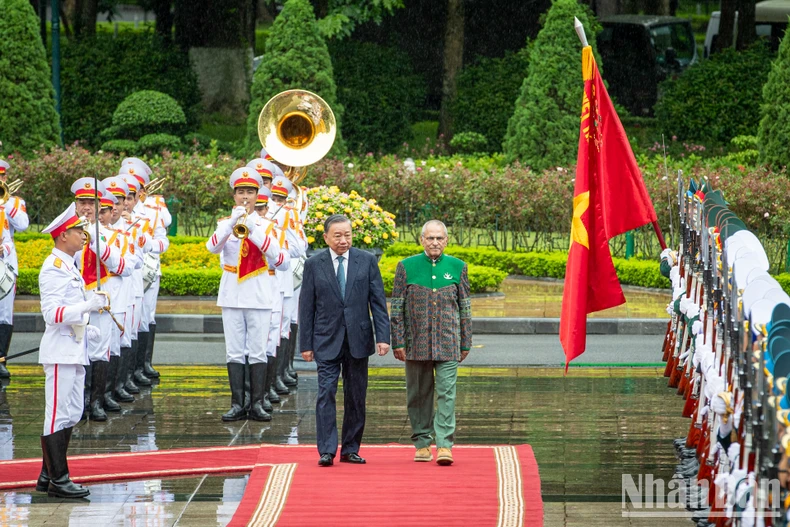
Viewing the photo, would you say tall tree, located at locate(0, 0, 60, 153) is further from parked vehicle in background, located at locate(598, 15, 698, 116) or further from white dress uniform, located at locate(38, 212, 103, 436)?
white dress uniform, located at locate(38, 212, 103, 436)

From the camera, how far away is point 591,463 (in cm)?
985

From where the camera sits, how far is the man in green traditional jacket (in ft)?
31.2

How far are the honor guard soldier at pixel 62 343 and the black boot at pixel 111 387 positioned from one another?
113 inches

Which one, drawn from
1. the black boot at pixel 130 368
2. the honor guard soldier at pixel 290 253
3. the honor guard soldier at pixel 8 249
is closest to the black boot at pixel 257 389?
the honor guard soldier at pixel 290 253

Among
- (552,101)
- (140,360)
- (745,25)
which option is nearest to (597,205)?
(140,360)

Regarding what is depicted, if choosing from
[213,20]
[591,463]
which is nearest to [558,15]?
[213,20]

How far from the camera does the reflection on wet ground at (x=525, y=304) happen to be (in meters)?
17.6

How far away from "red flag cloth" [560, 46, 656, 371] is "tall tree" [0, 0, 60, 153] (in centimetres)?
1700

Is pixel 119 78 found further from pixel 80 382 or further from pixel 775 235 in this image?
pixel 80 382

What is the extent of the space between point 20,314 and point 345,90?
1577 cm

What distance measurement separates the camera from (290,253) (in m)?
12.6

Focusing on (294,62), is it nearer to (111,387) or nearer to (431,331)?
(111,387)

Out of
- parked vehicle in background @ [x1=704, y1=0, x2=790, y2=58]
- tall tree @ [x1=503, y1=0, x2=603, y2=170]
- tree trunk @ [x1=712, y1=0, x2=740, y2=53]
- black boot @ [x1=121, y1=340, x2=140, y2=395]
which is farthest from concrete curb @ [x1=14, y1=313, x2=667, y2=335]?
parked vehicle in background @ [x1=704, y1=0, x2=790, y2=58]

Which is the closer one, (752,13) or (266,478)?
(266,478)
